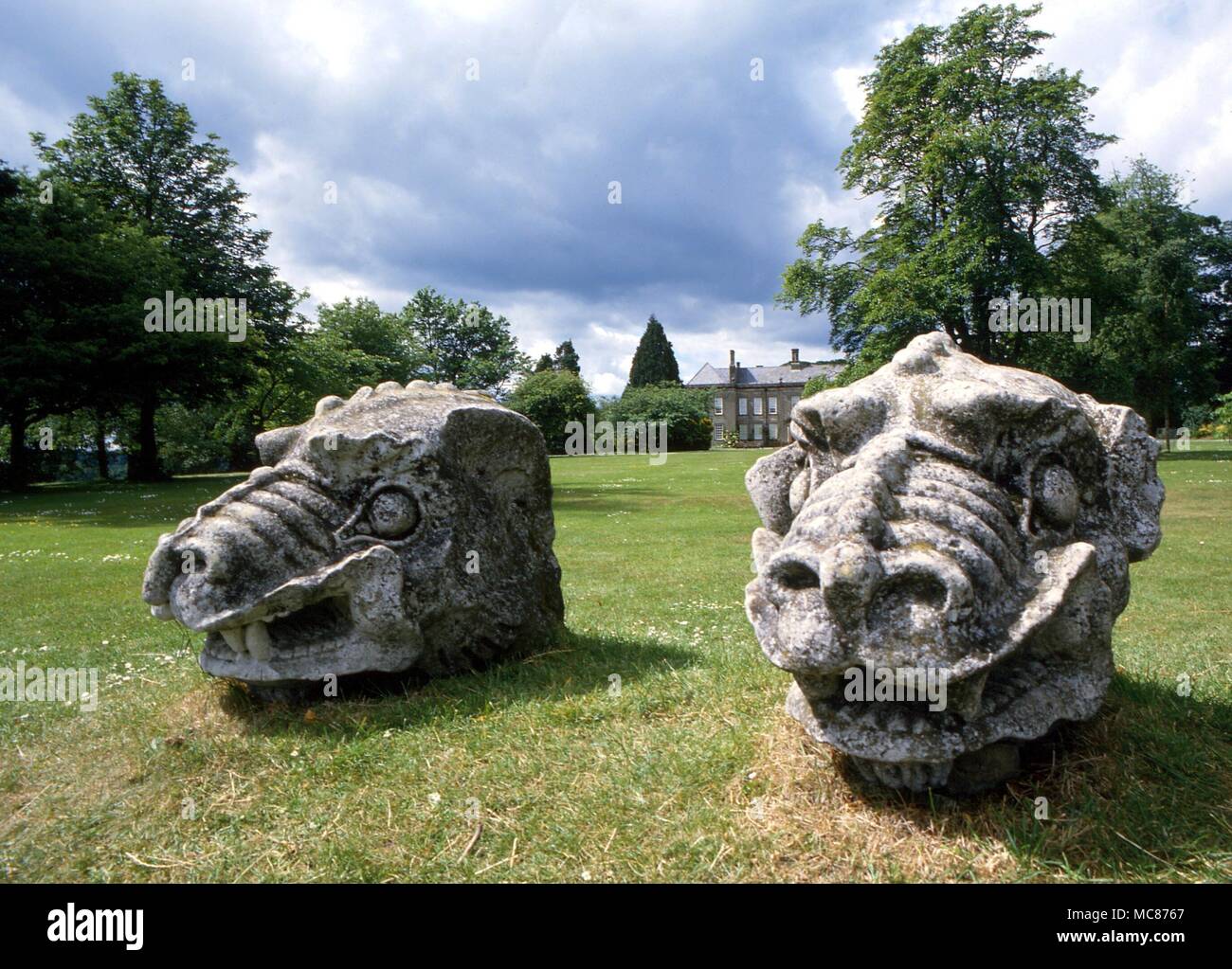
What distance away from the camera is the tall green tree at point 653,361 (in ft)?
278

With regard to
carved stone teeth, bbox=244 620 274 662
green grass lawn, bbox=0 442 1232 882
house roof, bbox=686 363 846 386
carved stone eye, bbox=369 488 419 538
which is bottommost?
green grass lawn, bbox=0 442 1232 882

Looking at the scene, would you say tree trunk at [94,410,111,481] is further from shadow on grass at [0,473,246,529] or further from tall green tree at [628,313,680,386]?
tall green tree at [628,313,680,386]

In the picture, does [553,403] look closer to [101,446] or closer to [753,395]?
[101,446]

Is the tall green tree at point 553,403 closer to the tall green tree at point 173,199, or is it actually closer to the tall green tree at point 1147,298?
the tall green tree at point 173,199

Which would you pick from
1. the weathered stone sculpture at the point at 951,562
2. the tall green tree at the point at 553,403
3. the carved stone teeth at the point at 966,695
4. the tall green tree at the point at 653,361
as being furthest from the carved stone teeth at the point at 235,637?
the tall green tree at the point at 653,361

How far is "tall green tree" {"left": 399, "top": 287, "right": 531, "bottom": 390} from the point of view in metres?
69.6

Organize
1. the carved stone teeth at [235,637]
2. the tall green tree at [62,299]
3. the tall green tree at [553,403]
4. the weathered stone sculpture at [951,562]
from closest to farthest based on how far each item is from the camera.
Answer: the weathered stone sculpture at [951,562]
the carved stone teeth at [235,637]
the tall green tree at [62,299]
the tall green tree at [553,403]

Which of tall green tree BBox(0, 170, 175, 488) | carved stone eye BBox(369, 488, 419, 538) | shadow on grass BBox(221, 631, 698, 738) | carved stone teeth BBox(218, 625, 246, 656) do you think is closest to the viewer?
carved stone teeth BBox(218, 625, 246, 656)

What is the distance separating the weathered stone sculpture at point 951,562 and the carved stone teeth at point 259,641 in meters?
3.01

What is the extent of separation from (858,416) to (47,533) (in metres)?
19.1

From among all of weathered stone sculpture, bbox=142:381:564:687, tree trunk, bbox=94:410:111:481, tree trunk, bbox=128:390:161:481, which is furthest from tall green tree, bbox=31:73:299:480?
weathered stone sculpture, bbox=142:381:564:687

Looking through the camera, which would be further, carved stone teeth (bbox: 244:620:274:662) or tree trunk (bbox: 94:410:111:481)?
tree trunk (bbox: 94:410:111:481)

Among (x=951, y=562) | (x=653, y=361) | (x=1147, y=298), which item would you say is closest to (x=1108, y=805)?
(x=951, y=562)

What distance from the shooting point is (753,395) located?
91.6 metres
